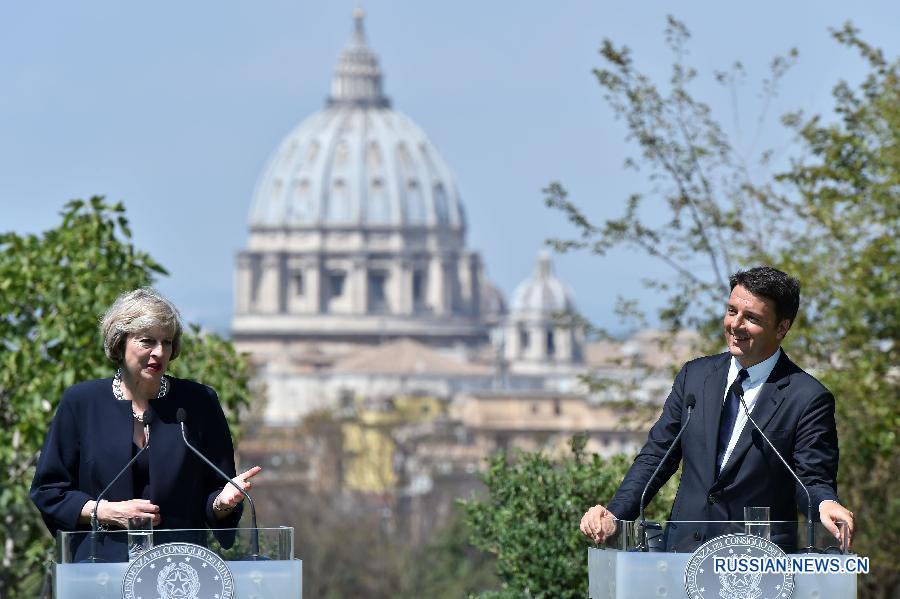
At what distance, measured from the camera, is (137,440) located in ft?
17.8

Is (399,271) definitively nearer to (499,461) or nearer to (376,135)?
(376,135)

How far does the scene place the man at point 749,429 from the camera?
5371 millimetres

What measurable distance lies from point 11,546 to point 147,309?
6.49 meters

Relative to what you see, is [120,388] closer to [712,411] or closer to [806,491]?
[712,411]

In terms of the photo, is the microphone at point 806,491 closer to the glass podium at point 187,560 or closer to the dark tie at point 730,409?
the dark tie at point 730,409

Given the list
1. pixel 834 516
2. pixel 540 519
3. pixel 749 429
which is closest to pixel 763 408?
pixel 749 429

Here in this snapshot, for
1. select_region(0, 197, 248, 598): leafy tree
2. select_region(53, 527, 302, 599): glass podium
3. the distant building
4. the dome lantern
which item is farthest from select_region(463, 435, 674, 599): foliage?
the dome lantern

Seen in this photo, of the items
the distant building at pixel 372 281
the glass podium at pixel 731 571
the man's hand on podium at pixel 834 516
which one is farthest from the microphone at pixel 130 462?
the distant building at pixel 372 281

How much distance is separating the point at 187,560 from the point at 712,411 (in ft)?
3.94

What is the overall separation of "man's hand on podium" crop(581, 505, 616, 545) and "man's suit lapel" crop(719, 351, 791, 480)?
0.91ft

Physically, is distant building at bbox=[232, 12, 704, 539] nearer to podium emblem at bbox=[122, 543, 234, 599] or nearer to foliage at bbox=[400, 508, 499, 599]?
foliage at bbox=[400, 508, 499, 599]

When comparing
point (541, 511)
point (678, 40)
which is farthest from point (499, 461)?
point (678, 40)

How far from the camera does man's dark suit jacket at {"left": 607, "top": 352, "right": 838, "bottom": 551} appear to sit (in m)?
5.36

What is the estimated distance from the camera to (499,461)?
9.24 metres
